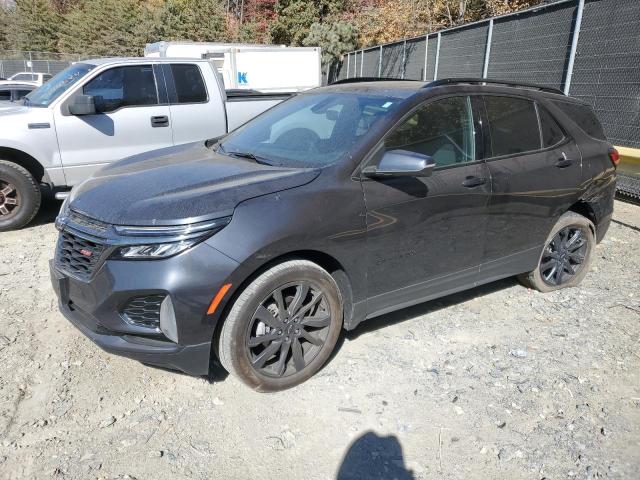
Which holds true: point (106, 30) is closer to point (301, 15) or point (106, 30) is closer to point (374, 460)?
point (301, 15)

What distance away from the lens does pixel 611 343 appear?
374cm

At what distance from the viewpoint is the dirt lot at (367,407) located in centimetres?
255

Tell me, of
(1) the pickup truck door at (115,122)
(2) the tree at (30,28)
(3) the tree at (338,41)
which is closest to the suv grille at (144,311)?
(1) the pickup truck door at (115,122)

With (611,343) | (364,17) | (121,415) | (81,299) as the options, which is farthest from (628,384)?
(364,17)

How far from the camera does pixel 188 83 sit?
21.9 feet

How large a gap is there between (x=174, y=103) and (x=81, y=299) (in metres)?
4.27

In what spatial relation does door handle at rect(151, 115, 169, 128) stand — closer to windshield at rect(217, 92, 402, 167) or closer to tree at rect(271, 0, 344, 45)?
windshield at rect(217, 92, 402, 167)

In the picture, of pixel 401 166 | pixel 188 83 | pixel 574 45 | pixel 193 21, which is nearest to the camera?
pixel 401 166

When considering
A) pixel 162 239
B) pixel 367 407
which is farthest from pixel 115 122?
pixel 367 407

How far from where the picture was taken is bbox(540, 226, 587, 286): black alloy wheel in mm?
4340

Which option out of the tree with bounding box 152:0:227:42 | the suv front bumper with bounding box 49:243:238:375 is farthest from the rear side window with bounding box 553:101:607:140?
the tree with bounding box 152:0:227:42

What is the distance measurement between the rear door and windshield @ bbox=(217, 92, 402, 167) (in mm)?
923

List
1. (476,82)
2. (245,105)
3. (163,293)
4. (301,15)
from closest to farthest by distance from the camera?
1. (163,293)
2. (476,82)
3. (245,105)
4. (301,15)

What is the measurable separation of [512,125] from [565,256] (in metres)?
1.35
